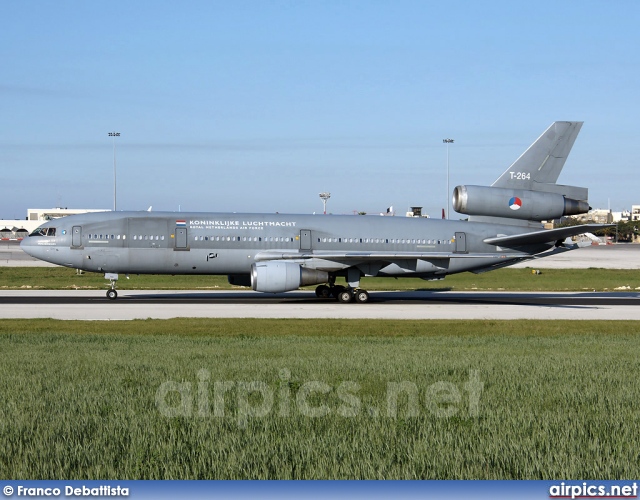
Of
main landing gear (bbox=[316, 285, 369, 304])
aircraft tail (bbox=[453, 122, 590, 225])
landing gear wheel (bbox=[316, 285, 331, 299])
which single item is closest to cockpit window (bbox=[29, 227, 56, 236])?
landing gear wheel (bbox=[316, 285, 331, 299])

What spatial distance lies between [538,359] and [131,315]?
1784 centimetres

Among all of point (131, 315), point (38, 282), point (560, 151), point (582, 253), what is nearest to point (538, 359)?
point (131, 315)

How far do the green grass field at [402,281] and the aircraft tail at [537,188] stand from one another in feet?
38.0

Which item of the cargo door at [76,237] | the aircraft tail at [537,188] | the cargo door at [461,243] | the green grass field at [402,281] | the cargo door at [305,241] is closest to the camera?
the cargo door at [76,237]

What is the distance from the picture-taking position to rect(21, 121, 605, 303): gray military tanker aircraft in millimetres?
34594

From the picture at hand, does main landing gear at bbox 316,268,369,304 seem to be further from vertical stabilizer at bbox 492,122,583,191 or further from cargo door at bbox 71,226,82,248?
cargo door at bbox 71,226,82,248

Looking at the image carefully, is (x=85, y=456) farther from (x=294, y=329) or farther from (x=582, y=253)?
(x=582, y=253)

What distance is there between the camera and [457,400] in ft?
35.1

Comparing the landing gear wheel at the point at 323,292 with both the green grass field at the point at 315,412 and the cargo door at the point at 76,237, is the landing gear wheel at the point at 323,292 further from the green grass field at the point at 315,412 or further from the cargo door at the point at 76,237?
the green grass field at the point at 315,412

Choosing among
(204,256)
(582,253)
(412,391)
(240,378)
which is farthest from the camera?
(582,253)

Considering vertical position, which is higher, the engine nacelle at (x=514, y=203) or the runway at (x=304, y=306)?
the engine nacelle at (x=514, y=203)

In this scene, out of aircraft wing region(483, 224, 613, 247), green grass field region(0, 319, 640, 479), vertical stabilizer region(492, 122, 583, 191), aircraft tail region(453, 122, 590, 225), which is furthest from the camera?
vertical stabilizer region(492, 122, 583, 191)

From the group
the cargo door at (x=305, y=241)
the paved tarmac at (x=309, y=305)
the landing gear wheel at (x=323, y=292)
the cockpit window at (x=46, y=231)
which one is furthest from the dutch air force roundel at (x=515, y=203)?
the cockpit window at (x=46, y=231)

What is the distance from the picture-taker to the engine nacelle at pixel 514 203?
121 feet
